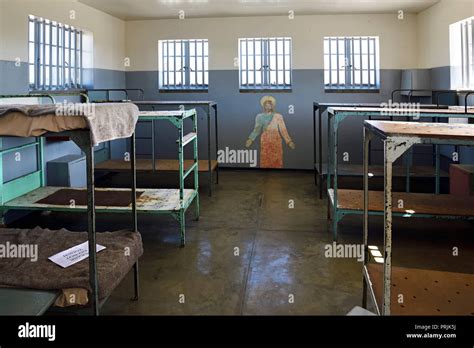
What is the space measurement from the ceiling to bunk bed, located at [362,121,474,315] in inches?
178

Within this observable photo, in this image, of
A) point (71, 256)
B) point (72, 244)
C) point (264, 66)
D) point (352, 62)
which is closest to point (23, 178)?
point (72, 244)

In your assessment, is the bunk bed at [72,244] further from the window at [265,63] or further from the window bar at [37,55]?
the window at [265,63]

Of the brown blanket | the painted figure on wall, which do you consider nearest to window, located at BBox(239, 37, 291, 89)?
the painted figure on wall

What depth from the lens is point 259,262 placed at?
3352 mm

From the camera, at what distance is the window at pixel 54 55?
4.84 metres

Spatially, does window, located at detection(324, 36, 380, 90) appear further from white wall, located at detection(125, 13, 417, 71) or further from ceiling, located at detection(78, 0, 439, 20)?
ceiling, located at detection(78, 0, 439, 20)

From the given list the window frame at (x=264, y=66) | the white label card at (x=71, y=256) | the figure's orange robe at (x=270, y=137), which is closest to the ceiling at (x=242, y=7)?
the window frame at (x=264, y=66)

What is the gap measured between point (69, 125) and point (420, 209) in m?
2.99

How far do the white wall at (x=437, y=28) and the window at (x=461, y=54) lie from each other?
0.37 ft

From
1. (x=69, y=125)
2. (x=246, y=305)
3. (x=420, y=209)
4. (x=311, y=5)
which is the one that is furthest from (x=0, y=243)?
(x=311, y=5)

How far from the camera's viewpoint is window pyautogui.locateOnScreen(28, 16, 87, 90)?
484 cm

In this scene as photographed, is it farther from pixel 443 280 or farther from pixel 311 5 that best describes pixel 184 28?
pixel 443 280

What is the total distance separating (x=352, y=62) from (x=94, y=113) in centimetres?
607
